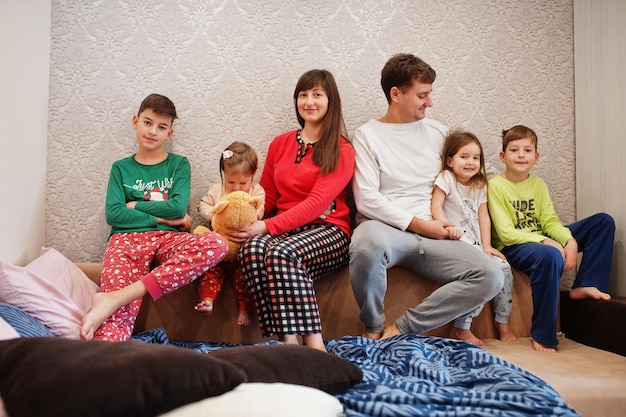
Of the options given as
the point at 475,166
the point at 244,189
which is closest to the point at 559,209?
the point at 475,166

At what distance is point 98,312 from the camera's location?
74.3 inches

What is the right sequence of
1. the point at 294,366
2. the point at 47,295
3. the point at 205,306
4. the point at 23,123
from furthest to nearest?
the point at 23,123
the point at 205,306
the point at 47,295
the point at 294,366

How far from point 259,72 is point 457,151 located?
40.4 inches

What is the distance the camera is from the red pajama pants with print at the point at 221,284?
2203mm

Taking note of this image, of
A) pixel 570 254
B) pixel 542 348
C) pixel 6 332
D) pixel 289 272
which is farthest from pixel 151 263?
pixel 570 254

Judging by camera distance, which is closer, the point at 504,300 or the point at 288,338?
the point at 288,338

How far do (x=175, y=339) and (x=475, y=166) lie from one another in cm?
148

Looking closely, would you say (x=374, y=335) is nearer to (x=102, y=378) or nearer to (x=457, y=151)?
(x=457, y=151)

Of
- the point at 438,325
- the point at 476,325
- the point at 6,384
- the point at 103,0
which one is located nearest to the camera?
the point at 6,384

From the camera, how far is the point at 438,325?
2137 mm

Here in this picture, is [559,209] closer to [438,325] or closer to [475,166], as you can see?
[475,166]

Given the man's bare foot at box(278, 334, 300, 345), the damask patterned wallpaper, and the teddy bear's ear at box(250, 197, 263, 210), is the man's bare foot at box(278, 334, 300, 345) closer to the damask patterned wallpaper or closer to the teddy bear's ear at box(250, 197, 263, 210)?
the teddy bear's ear at box(250, 197, 263, 210)

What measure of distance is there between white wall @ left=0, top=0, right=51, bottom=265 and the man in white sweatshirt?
1411 mm

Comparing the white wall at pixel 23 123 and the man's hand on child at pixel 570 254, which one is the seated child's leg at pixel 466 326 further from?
the white wall at pixel 23 123
